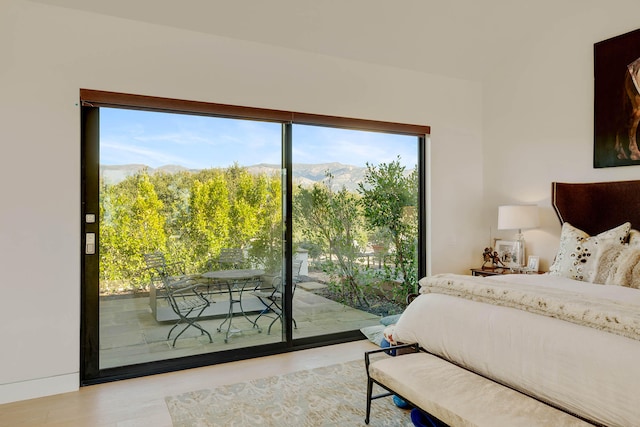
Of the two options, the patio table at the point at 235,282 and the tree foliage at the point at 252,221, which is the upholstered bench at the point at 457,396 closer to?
the patio table at the point at 235,282

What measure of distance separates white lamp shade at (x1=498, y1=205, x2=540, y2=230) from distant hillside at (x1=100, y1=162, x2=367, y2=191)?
4.78 feet

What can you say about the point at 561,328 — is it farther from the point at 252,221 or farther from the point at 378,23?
the point at 378,23

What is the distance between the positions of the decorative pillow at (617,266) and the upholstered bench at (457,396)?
1.43 meters

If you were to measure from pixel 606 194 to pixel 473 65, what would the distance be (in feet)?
6.18

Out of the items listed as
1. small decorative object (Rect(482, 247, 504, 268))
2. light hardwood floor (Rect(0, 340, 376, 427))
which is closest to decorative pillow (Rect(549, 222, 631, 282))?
small decorative object (Rect(482, 247, 504, 268))

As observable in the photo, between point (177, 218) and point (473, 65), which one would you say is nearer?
point (177, 218)

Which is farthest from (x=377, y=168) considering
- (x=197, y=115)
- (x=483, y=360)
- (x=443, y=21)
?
(x=483, y=360)

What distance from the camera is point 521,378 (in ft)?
6.40

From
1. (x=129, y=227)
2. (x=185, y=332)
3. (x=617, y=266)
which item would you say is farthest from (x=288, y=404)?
(x=617, y=266)

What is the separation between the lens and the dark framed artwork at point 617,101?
3488 mm

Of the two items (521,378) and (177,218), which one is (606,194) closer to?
(521,378)

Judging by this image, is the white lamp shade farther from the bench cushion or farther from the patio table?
the patio table

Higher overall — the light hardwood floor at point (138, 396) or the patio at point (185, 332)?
the patio at point (185, 332)

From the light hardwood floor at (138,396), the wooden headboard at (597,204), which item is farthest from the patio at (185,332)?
the wooden headboard at (597,204)
